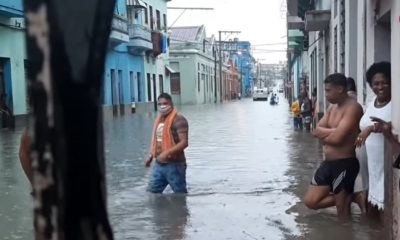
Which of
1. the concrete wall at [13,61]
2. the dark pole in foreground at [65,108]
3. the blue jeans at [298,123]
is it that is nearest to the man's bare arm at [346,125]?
the dark pole in foreground at [65,108]

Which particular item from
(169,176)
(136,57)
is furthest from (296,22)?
(136,57)

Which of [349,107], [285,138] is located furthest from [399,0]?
[285,138]

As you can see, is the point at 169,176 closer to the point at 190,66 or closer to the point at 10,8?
the point at 10,8

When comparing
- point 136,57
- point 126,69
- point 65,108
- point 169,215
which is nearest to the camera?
point 65,108

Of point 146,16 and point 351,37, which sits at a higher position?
point 146,16

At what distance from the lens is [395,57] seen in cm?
471

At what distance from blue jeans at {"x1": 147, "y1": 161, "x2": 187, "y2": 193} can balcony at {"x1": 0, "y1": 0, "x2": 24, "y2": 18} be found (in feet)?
48.5

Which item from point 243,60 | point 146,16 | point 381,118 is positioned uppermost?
point 146,16

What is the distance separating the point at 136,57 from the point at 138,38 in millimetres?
2960

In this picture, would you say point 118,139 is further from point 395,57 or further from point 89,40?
point 89,40

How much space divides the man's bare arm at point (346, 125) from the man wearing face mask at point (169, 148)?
7.06ft

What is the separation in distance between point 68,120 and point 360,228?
15.1 feet

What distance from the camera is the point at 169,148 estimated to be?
22.9 feet

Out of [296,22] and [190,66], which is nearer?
[296,22]
